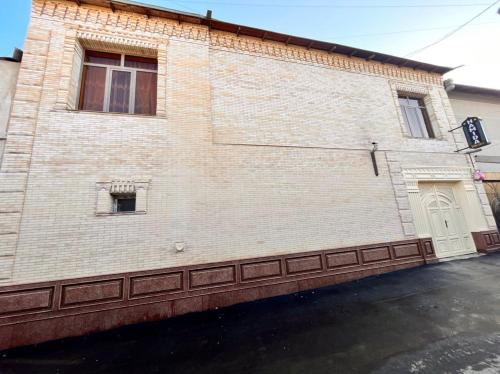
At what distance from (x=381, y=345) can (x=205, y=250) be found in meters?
3.50

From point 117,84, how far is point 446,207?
35.9 ft

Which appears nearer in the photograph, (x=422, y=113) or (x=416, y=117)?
(x=416, y=117)

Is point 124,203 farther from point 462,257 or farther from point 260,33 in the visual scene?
point 462,257

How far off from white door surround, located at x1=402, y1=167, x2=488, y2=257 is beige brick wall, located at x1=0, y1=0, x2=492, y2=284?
1.56 ft

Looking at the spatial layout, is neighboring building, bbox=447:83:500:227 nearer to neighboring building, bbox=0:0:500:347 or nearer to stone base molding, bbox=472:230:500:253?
neighboring building, bbox=0:0:500:347

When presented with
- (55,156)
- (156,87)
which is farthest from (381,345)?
(156,87)

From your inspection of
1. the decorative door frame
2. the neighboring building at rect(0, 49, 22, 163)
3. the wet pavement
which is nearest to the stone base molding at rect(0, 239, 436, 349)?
the wet pavement

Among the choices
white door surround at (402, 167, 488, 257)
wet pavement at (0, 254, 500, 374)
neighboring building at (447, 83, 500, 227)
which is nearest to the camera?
wet pavement at (0, 254, 500, 374)

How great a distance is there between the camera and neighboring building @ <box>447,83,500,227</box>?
29.2 ft

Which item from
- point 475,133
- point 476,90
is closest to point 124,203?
point 475,133

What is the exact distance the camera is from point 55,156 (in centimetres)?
475

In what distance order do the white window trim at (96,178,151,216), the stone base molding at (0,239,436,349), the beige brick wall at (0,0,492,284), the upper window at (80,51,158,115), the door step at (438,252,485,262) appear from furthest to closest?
the door step at (438,252,485,262) → the upper window at (80,51,158,115) → the white window trim at (96,178,151,216) → the beige brick wall at (0,0,492,284) → the stone base molding at (0,239,436,349)

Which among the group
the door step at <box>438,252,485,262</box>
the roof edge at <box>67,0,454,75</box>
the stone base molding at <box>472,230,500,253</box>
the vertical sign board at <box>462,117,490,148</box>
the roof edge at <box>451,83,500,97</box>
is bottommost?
the door step at <box>438,252,485,262</box>

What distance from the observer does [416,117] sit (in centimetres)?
873
